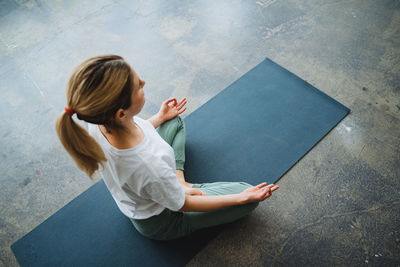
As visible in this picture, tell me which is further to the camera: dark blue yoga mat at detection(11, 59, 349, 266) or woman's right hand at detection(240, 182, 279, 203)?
dark blue yoga mat at detection(11, 59, 349, 266)

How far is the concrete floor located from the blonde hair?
3.09 ft

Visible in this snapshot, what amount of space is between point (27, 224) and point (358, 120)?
2300 mm

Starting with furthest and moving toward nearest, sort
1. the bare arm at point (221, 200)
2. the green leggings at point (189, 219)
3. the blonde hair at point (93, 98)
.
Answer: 1. the green leggings at point (189, 219)
2. the bare arm at point (221, 200)
3. the blonde hair at point (93, 98)

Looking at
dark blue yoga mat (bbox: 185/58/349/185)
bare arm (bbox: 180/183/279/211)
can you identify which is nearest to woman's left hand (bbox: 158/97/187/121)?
dark blue yoga mat (bbox: 185/58/349/185)

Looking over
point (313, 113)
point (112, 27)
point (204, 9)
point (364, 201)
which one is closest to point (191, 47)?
point (204, 9)

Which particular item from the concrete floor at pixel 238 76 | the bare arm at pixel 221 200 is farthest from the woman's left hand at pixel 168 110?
the bare arm at pixel 221 200

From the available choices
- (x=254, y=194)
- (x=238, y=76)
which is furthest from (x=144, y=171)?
(x=238, y=76)

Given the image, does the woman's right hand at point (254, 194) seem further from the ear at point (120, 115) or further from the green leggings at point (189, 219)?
the ear at point (120, 115)

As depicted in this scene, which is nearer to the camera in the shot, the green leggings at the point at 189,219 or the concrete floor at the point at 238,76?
the green leggings at the point at 189,219

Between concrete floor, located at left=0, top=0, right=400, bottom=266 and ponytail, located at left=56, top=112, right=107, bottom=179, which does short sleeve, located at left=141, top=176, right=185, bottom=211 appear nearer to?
ponytail, located at left=56, top=112, right=107, bottom=179

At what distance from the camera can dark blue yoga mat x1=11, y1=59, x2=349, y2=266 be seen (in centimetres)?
138

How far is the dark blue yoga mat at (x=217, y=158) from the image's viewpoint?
1380 millimetres

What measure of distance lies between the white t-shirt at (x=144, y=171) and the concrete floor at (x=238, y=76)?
66 cm

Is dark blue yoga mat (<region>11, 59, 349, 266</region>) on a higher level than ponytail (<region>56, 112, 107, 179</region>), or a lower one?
lower
